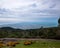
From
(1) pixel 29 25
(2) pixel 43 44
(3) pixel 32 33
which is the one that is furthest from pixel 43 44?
(1) pixel 29 25

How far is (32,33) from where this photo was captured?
72.5 inches

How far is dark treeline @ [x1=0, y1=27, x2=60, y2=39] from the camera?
182cm

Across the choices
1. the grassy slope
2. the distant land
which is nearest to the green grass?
the grassy slope

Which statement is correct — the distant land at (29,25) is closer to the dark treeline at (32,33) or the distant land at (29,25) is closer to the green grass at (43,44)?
the dark treeline at (32,33)

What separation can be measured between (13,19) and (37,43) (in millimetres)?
556

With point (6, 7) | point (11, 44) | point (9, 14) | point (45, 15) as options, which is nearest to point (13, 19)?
point (9, 14)

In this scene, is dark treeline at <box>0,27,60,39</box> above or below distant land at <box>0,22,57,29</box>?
below

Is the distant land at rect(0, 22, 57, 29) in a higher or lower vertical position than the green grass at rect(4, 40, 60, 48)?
higher

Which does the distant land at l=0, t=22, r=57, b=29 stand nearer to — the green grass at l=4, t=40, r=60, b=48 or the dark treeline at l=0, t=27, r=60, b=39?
the dark treeline at l=0, t=27, r=60, b=39

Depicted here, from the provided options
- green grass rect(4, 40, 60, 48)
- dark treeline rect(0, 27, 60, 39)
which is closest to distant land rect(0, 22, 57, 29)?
dark treeline rect(0, 27, 60, 39)

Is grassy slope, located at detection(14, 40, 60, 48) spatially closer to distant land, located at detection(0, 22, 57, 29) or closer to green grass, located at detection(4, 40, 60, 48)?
green grass, located at detection(4, 40, 60, 48)

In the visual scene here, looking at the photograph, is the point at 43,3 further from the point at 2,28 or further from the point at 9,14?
the point at 2,28

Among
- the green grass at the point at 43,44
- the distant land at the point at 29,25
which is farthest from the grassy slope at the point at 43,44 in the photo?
the distant land at the point at 29,25

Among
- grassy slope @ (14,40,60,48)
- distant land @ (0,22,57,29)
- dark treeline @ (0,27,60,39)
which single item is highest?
distant land @ (0,22,57,29)
